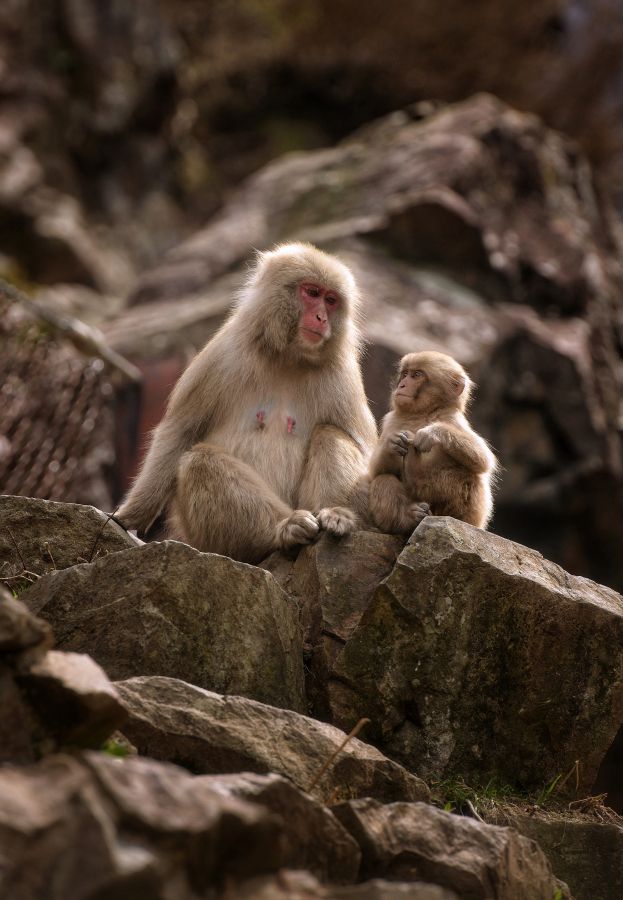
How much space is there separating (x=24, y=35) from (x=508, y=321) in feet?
26.2

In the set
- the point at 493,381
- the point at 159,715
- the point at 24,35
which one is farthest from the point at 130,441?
the point at 24,35

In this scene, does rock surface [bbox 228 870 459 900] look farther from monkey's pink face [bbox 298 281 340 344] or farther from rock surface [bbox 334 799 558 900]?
monkey's pink face [bbox 298 281 340 344]

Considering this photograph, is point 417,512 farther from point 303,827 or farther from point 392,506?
point 303,827

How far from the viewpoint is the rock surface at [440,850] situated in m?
2.82

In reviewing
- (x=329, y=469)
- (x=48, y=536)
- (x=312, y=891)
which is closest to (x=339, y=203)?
(x=329, y=469)

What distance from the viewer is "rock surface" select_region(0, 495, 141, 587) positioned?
4.38m

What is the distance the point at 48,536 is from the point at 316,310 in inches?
64.8

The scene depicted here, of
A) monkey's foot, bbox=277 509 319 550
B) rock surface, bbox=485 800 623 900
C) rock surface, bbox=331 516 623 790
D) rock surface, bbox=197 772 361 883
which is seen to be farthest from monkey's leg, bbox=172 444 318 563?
rock surface, bbox=197 772 361 883

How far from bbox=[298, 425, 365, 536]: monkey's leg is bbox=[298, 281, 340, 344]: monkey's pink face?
0.42 metres

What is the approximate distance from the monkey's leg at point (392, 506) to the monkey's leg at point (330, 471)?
111 millimetres

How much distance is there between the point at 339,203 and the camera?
10.3 metres

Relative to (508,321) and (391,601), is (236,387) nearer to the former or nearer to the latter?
(391,601)

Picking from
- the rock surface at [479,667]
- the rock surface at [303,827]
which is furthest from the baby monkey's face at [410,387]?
the rock surface at [303,827]

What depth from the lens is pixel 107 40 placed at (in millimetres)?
14344
